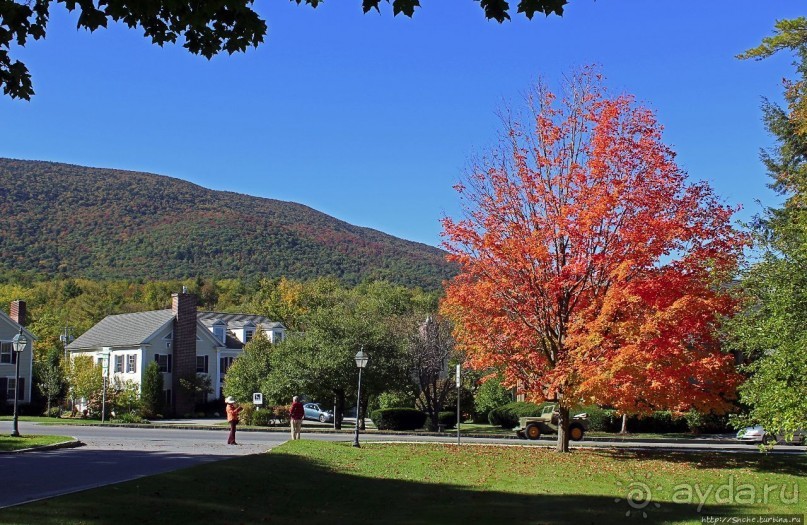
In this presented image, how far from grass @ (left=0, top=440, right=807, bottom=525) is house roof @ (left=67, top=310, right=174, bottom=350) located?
35.8m

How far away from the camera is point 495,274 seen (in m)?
22.8

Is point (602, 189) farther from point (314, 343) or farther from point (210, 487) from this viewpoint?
point (314, 343)

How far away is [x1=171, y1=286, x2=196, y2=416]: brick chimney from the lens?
180ft

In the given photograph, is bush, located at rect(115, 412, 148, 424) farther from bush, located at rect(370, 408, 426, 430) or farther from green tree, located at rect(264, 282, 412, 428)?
bush, located at rect(370, 408, 426, 430)

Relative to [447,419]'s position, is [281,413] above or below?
above

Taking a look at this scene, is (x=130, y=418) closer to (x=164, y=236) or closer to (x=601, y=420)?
(x=601, y=420)

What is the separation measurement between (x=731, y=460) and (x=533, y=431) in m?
12.6

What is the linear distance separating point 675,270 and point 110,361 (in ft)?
153

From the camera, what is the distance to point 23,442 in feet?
78.4

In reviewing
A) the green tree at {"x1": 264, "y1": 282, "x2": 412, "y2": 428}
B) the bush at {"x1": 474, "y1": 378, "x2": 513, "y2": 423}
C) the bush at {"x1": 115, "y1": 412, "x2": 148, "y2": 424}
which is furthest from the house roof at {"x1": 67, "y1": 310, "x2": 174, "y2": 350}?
the bush at {"x1": 474, "y1": 378, "x2": 513, "y2": 423}

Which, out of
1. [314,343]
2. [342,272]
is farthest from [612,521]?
[342,272]

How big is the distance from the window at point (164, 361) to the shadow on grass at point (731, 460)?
38482 mm

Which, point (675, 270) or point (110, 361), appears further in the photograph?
point (110, 361)

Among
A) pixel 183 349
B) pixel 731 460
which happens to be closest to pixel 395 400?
pixel 183 349
